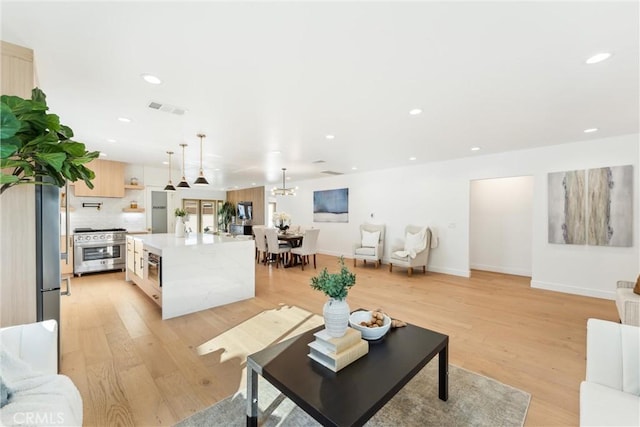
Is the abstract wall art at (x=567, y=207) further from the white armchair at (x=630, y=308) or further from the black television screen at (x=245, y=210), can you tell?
the black television screen at (x=245, y=210)

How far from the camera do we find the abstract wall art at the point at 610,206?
3894 millimetres

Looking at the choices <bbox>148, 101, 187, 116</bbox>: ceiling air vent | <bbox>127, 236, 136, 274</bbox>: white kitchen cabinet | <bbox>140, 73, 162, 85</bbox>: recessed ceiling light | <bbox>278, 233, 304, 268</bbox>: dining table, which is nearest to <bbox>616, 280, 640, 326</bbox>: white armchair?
<bbox>140, 73, 162, 85</bbox>: recessed ceiling light

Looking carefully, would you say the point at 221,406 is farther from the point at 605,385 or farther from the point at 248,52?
the point at 248,52

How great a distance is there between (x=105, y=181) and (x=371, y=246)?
6271mm

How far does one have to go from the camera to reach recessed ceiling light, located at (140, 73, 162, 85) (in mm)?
2230

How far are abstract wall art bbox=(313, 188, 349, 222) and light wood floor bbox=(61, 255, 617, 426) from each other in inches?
129

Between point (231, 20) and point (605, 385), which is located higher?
point (231, 20)

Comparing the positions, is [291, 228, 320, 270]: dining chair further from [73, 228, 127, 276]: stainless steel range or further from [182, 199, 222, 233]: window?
[182, 199, 222, 233]: window

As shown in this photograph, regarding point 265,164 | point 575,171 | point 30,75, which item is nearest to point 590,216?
point 575,171

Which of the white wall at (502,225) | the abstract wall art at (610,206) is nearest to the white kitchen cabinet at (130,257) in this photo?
the white wall at (502,225)

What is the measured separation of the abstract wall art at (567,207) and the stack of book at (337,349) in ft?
15.3

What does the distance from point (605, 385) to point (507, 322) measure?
2075mm

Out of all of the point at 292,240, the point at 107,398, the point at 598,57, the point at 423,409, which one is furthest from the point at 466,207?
the point at 107,398

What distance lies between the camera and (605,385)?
4.67 ft
